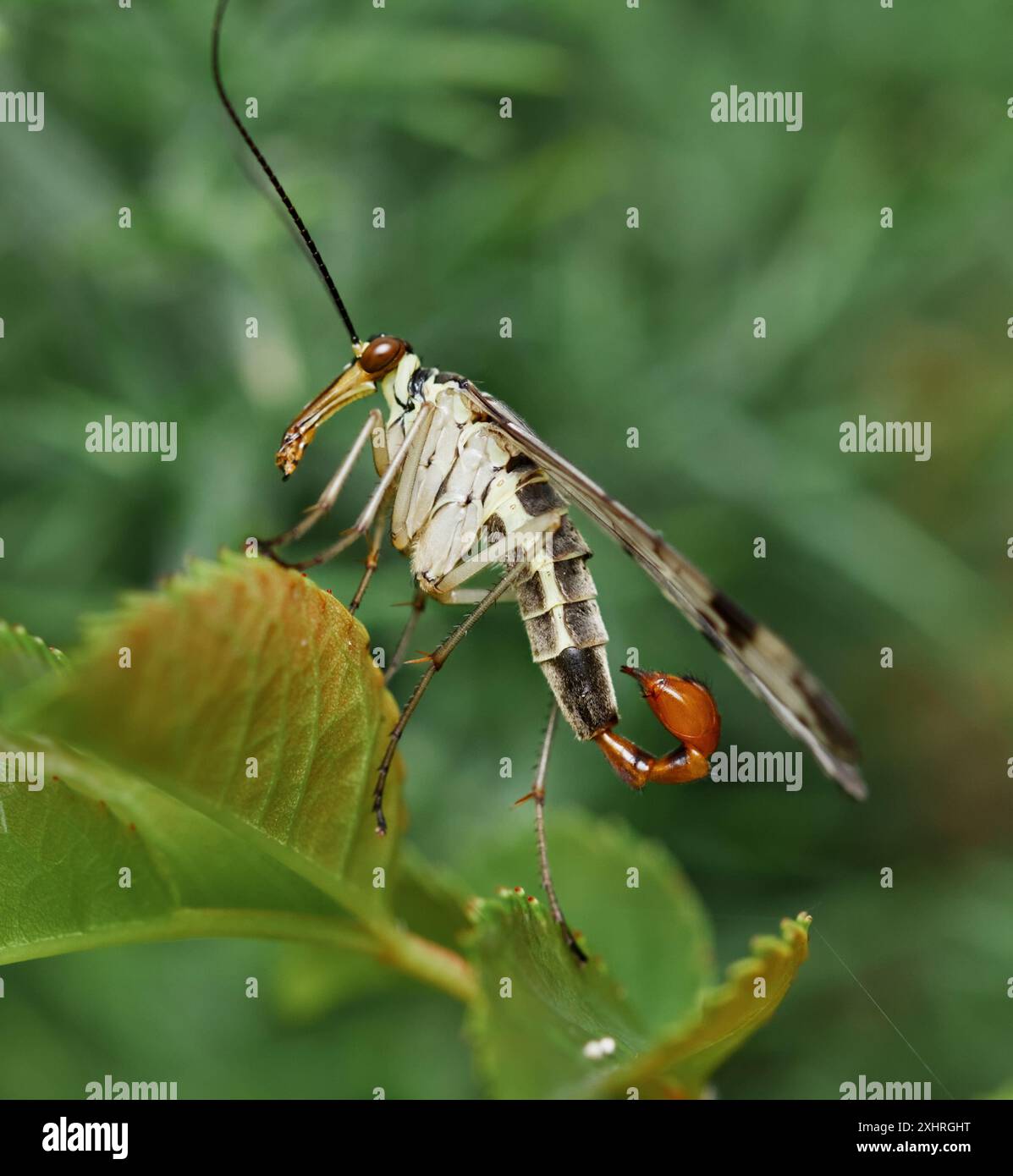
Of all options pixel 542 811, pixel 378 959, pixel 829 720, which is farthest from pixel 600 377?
pixel 378 959

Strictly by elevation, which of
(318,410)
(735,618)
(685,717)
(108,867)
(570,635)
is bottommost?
(108,867)

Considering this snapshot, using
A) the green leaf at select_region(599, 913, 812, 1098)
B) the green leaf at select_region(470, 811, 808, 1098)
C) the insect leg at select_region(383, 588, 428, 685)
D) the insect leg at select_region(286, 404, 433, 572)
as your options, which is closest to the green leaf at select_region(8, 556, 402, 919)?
the green leaf at select_region(470, 811, 808, 1098)

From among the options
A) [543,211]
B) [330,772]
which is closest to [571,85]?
[543,211]

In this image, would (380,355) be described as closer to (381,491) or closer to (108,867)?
(381,491)

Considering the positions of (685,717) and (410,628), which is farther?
(410,628)

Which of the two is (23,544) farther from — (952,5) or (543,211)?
(952,5)

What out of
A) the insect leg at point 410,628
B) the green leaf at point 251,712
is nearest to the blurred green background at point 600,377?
the insect leg at point 410,628

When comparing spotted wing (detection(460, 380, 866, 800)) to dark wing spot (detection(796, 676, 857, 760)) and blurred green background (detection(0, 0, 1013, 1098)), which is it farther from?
blurred green background (detection(0, 0, 1013, 1098))
